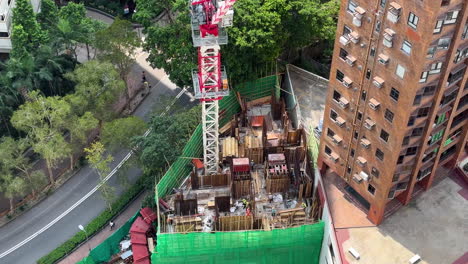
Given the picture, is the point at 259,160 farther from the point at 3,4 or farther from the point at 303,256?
the point at 3,4

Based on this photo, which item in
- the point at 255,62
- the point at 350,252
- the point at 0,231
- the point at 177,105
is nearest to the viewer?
the point at 350,252

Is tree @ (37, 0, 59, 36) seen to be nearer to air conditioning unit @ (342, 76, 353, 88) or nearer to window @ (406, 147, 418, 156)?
air conditioning unit @ (342, 76, 353, 88)

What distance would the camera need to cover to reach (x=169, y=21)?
293 ft

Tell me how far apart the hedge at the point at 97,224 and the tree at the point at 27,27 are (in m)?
26.7

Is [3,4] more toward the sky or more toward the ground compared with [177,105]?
more toward the sky

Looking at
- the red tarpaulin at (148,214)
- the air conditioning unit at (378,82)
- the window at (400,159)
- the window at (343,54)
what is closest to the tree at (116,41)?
the red tarpaulin at (148,214)

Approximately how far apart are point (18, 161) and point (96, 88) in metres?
14.7

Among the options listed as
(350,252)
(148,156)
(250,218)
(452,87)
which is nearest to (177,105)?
(148,156)

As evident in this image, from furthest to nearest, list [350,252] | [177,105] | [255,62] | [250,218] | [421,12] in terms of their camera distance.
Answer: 1. [177,105]
2. [255,62]
3. [250,218]
4. [350,252]
5. [421,12]

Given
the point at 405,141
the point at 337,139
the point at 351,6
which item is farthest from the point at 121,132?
the point at 405,141

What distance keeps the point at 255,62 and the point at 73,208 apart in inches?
1278

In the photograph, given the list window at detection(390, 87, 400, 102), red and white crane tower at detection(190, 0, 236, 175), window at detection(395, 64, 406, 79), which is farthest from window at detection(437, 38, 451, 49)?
red and white crane tower at detection(190, 0, 236, 175)

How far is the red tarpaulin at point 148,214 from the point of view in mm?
76250

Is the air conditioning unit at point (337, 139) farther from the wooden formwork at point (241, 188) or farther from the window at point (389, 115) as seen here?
the wooden formwork at point (241, 188)
